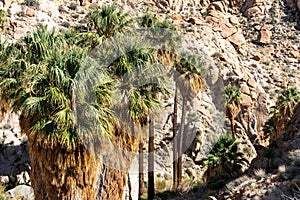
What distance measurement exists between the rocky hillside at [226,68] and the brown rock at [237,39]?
57mm

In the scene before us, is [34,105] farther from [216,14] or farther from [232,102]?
[216,14]

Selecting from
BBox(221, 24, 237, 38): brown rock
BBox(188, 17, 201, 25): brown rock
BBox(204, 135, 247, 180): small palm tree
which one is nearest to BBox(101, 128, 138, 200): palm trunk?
BBox(204, 135, 247, 180): small palm tree

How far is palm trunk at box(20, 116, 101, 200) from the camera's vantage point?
1186 cm

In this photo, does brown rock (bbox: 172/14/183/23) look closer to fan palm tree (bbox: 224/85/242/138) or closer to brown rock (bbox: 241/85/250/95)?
brown rock (bbox: 241/85/250/95)

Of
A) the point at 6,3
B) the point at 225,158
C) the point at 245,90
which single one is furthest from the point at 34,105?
the point at 245,90

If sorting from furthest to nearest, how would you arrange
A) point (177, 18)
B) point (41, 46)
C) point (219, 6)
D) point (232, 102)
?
point (219, 6) < point (177, 18) < point (232, 102) < point (41, 46)

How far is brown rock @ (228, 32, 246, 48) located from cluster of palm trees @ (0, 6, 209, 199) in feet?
111

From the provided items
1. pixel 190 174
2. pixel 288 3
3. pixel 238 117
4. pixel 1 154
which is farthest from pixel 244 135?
pixel 288 3

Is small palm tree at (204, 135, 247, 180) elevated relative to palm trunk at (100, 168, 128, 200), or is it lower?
lower

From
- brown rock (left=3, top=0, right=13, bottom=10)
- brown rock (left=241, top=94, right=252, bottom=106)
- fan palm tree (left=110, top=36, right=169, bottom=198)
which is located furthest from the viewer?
brown rock (left=241, top=94, right=252, bottom=106)

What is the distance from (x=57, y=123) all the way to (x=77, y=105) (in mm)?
932

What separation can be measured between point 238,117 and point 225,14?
21889 mm

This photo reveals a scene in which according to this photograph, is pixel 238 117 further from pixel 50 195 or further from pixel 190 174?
pixel 50 195

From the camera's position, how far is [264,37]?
50.4 metres
